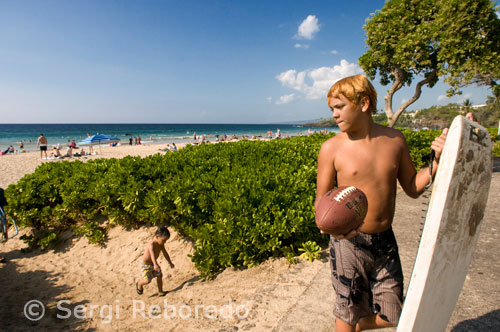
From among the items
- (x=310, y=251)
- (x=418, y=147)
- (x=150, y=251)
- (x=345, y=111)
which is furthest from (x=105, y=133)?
(x=345, y=111)

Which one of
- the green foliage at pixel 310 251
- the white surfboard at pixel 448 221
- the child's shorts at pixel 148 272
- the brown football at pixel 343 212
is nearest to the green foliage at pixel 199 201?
the green foliage at pixel 310 251

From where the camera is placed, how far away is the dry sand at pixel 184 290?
285cm

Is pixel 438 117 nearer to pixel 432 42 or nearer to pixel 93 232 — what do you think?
pixel 432 42

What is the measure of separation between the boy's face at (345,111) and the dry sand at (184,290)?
734 mm

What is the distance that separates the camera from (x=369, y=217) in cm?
189

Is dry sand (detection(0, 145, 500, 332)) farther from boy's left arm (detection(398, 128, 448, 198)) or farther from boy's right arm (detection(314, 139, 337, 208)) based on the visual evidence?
boy's right arm (detection(314, 139, 337, 208))

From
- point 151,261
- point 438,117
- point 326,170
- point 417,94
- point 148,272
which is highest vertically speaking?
point 438,117

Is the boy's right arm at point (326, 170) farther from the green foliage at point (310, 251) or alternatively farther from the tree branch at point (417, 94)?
the tree branch at point (417, 94)

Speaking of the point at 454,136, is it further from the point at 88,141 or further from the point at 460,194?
the point at 88,141

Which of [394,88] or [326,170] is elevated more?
[394,88]

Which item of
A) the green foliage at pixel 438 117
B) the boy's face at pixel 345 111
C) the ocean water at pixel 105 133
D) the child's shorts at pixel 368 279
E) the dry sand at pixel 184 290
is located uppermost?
the green foliage at pixel 438 117

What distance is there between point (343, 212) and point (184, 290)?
3.44 metres

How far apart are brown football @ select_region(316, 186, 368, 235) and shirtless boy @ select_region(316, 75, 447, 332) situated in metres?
0.30

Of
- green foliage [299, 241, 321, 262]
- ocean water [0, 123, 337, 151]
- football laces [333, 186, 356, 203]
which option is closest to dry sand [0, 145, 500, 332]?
green foliage [299, 241, 321, 262]
